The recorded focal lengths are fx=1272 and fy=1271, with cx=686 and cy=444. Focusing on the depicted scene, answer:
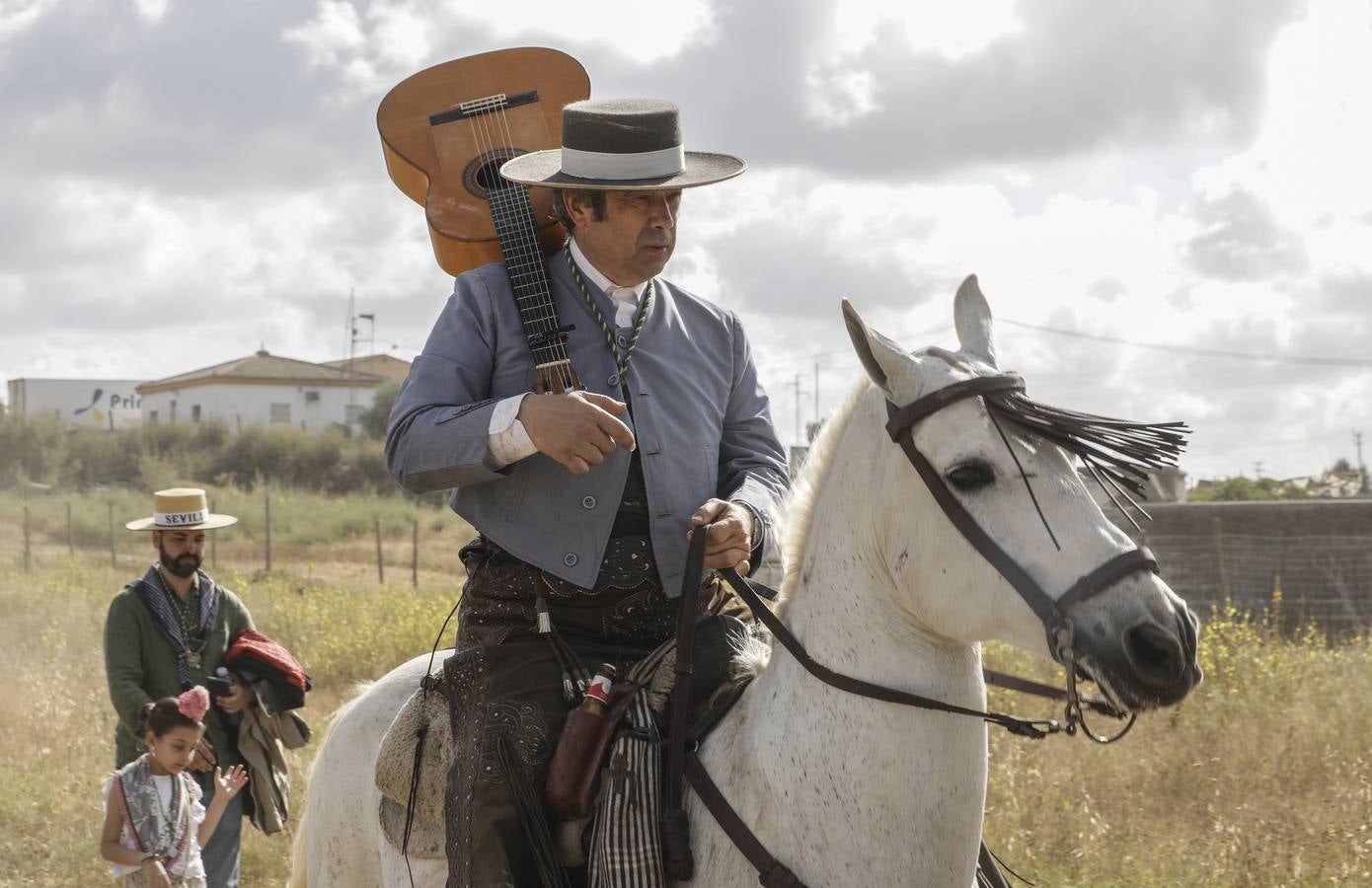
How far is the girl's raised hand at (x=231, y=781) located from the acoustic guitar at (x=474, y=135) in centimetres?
328

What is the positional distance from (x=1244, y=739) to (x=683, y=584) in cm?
625

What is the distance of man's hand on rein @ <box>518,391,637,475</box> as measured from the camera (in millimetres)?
3020

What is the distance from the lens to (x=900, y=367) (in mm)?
2834

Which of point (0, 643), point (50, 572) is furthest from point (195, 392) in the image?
point (0, 643)

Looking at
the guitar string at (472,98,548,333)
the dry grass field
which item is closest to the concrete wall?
the dry grass field

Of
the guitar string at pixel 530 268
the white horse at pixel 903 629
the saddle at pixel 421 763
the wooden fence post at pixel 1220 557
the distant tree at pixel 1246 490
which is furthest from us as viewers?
the distant tree at pixel 1246 490

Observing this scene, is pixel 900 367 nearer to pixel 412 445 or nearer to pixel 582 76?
pixel 412 445

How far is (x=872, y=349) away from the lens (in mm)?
2846

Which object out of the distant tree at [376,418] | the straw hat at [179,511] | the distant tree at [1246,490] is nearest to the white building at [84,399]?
the distant tree at [376,418]

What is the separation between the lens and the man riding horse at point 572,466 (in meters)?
3.15

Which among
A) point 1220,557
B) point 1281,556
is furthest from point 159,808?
point 1281,556

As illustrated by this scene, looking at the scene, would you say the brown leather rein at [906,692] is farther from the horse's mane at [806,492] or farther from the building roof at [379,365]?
the building roof at [379,365]

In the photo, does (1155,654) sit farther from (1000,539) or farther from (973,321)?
(973,321)

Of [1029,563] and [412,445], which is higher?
[412,445]
